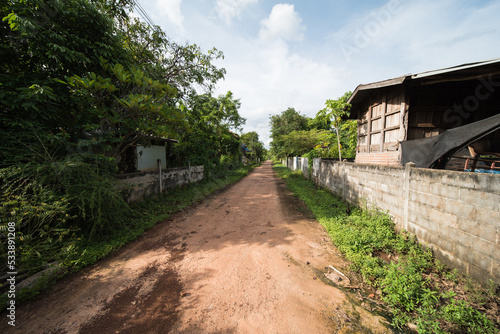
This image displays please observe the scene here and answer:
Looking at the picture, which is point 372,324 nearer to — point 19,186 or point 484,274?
point 484,274

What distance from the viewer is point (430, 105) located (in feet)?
19.0

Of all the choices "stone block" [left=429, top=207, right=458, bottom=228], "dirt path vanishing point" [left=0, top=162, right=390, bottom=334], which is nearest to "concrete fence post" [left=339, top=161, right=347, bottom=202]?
"dirt path vanishing point" [left=0, top=162, right=390, bottom=334]

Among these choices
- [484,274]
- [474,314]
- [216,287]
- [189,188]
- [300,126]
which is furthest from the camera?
[300,126]

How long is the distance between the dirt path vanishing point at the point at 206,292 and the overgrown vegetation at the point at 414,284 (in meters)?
0.38

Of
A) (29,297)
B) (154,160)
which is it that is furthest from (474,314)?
(154,160)

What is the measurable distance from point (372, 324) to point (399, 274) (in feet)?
3.11

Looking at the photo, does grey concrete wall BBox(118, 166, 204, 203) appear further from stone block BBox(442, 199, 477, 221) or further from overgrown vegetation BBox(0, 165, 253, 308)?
stone block BBox(442, 199, 477, 221)

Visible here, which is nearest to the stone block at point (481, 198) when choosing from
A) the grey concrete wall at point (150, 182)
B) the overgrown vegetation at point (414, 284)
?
the overgrown vegetation at point (414, 284)

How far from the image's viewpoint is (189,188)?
932cm

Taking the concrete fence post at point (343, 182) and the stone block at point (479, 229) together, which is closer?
the stone block at point (479, 229)

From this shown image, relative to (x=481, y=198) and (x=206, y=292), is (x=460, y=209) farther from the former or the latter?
(x=206, y=292)

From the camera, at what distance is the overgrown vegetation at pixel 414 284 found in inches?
77.3

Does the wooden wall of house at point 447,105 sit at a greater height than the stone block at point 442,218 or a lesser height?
greater

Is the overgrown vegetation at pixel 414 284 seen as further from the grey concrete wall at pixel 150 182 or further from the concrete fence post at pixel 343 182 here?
the grey concrete wall at pixel 150 182
